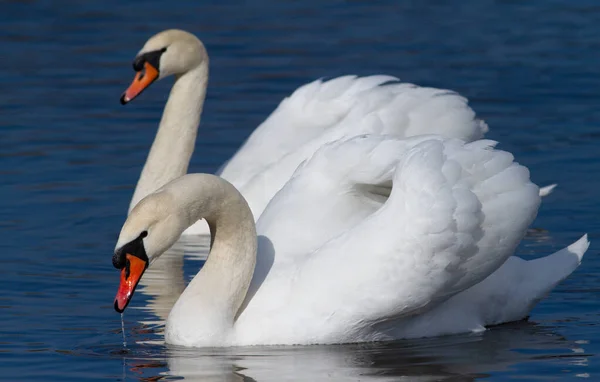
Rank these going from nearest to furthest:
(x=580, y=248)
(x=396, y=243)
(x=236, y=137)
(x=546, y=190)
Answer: (x=396, y=243)
(x=580, y=248)
(x=546, y=190)
(x=236, y=137)

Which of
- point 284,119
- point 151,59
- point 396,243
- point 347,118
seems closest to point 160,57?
point 151,59

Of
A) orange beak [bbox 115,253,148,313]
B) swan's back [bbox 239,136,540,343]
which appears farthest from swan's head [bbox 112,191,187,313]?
swan's back [bbox 239,136,540,343]

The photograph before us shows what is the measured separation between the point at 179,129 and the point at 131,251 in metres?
4.52

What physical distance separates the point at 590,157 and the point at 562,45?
477 cm

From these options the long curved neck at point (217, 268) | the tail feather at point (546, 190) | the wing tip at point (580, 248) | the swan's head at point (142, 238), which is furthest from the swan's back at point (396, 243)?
the tail feather at point (546, 190)

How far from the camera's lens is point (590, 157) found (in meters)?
13.3

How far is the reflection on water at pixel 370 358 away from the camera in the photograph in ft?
27.0

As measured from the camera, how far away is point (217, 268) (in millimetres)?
8922

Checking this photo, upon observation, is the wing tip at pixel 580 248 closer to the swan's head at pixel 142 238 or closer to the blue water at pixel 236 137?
the blue water at pixel 236 137

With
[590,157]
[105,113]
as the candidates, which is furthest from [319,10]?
[590,157]


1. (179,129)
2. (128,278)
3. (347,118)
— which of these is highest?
(128,278)

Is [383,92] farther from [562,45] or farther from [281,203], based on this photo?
[562,45]

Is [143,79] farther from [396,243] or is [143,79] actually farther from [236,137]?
[396,243]

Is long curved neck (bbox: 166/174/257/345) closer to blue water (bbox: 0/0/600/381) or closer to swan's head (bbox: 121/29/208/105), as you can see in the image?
blue water (bbox: 0/0/600/381)
